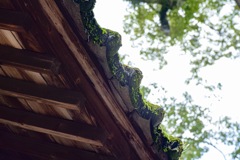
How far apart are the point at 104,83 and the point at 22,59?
1.99ft

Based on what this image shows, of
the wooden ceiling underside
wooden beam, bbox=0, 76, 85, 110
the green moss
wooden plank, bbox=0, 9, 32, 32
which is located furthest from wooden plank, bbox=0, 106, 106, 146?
wooden plank, bbox=0, 9, 32, 32

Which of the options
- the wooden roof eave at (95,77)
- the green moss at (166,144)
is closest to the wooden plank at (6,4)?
the wooden roof eave at (95,77)

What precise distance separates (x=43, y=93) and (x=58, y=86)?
0.12m

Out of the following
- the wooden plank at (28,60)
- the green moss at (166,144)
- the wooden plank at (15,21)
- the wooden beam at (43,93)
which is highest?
the wooden plank at (15,21)

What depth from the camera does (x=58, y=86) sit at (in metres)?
2.41

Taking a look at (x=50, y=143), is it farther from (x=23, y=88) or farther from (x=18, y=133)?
(x=23, y=88)

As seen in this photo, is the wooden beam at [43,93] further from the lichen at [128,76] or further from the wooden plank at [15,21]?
the wooden plank at [15,21]

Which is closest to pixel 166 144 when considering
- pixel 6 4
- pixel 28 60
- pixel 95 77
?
pixel 95 77

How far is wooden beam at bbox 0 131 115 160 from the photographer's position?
2775 mm

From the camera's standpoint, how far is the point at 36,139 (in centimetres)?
304

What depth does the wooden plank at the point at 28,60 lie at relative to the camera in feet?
7.12

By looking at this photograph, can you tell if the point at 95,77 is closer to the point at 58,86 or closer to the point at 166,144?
the point at 58,86

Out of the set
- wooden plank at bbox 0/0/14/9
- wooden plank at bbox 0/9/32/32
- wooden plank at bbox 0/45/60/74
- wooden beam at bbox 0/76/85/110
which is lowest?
wooden beam at bbox 0/76/85/110

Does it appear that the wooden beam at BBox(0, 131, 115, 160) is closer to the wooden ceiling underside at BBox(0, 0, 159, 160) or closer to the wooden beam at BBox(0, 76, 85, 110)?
the wooden ceiling underside at BBox(0, 0, 159, 160)
